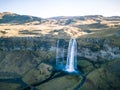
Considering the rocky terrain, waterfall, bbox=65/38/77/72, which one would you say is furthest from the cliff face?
waterfall, bbox=65/38/77/72

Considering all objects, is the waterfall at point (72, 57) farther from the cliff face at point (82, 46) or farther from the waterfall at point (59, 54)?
the waterfall at point (59, 54)

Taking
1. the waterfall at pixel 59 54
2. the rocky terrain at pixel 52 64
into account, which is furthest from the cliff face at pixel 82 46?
the waterfall at pixel 59 54

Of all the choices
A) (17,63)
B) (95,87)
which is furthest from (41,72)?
(95,87)

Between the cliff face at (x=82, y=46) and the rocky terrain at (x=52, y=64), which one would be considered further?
the cliff face at (x=82, y=46)

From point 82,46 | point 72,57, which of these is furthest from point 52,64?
point 82,46

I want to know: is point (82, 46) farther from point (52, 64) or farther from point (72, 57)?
point (52, 64)

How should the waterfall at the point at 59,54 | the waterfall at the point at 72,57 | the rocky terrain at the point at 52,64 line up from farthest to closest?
the waterfall at the point at 59,54
the waterfall at the point at 72,57
the rocky terrain at the point at 52,64

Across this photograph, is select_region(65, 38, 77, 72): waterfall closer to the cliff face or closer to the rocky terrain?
the rocky terrain

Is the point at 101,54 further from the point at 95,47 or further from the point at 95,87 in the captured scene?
the point at 95,87

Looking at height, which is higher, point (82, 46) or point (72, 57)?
point (82, 46)
